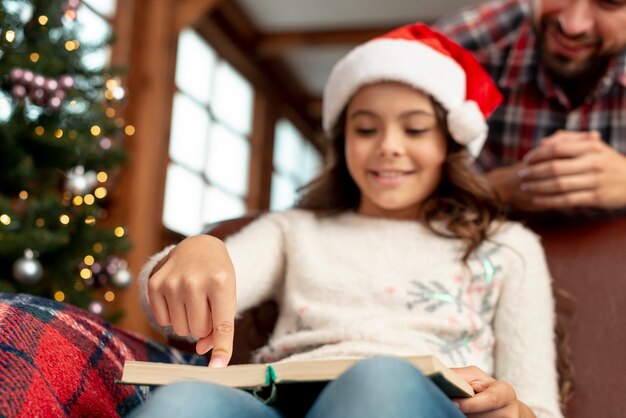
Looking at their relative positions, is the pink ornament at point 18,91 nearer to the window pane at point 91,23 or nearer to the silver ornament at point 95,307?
the silver ornament at point 95,307

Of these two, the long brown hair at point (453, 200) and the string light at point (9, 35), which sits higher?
the string light at point (9, 35)

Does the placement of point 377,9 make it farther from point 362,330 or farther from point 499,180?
point 362,330

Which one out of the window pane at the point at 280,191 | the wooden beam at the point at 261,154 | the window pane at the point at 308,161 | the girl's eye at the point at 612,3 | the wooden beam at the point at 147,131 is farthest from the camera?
the window pane at the point at 308,161

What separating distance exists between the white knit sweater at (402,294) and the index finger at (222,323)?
0.88 ft

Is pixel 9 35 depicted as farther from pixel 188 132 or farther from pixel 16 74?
pixel 188 132

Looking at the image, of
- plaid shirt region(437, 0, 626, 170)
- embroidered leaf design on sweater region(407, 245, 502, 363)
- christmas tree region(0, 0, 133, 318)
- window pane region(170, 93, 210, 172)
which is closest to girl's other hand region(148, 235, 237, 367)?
embroidered leaf design on sweater region(407, 245, 502, 363)

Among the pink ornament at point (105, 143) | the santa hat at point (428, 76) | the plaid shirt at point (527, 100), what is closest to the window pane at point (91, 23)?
the pink ornament at point (105, 143)

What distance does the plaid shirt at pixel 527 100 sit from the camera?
1.53 meters

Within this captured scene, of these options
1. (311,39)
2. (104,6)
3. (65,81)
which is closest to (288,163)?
(311,39)

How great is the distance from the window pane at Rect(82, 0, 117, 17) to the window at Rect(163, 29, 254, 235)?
0.57 m

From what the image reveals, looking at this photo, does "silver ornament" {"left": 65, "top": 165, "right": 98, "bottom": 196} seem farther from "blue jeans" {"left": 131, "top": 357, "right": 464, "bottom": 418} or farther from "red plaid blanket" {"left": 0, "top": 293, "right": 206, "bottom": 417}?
"blue jeans" {"left": 131, "top": 357, "right": 464, "bottom": 418}

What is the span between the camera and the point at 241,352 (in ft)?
4.01

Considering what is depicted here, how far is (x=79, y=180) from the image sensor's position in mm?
2145

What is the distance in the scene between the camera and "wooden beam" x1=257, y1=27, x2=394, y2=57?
4578 millimetres
